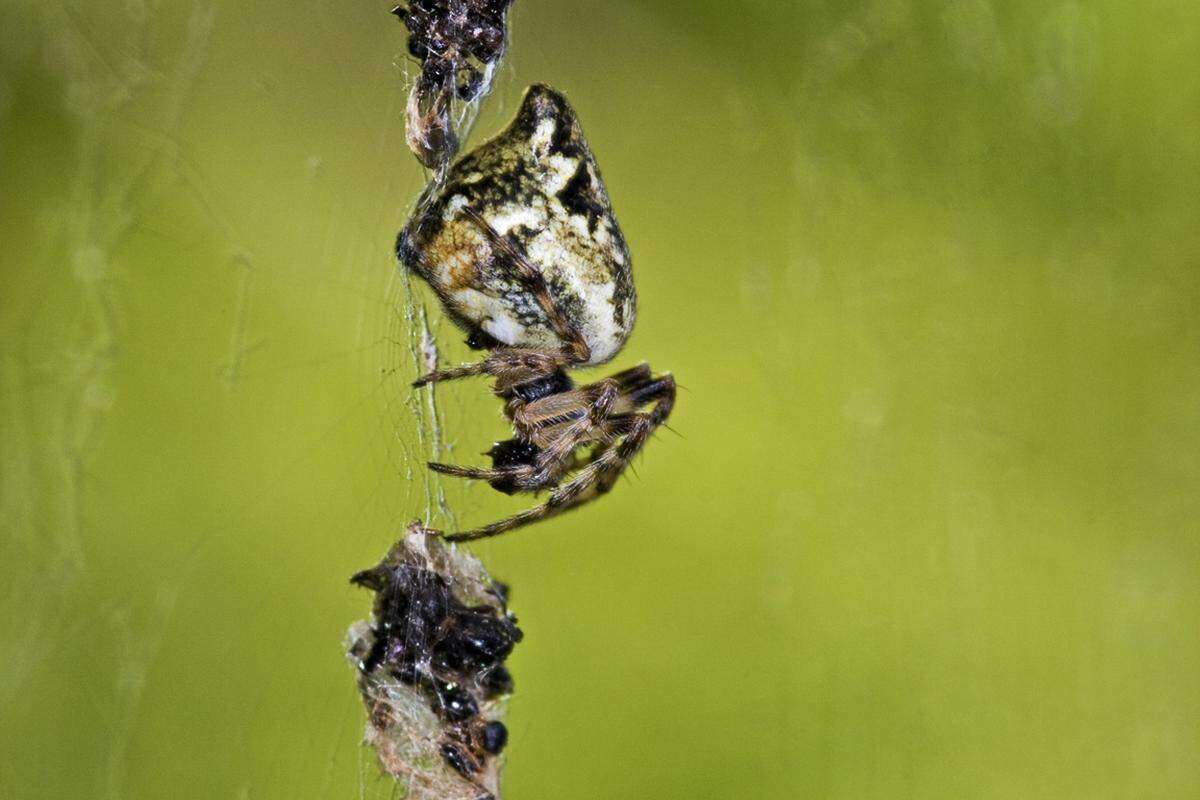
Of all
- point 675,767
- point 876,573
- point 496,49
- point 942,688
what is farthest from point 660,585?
point 496,49

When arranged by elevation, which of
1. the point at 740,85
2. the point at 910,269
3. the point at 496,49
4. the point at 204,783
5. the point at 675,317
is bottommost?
the point at 204,783

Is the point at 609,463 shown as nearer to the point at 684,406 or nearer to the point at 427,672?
the point at 427,672

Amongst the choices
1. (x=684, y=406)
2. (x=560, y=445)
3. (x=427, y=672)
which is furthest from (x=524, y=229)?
(x=684, y=406)

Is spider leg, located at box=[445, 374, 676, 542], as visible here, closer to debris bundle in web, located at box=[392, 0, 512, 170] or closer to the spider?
the spider

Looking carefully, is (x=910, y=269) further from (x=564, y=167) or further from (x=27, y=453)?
(x=27, y=453)

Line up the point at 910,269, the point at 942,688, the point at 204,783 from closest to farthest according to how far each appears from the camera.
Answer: the point at 204,783 → the point at 942,688 → the point at 910,269

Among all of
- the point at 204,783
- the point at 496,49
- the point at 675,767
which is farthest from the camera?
the point at 675,767

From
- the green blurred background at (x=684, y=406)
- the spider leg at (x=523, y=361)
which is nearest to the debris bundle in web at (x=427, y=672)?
the green blurred background at (x=684, y=406)
